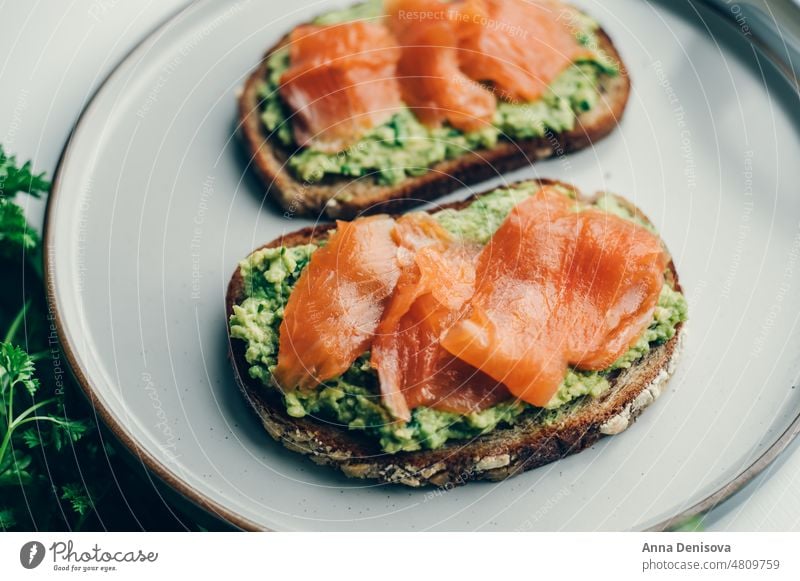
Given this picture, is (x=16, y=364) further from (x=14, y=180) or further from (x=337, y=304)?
(x=337, y=304)

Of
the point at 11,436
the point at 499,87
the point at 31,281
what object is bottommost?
the point at 11,436

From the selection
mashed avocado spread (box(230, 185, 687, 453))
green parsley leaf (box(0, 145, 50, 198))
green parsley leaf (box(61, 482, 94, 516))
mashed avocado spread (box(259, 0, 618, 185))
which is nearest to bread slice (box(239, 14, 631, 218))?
mashed avocado spread (box(259, 0, 618, 185))

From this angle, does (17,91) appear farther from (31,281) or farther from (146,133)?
(31,281)

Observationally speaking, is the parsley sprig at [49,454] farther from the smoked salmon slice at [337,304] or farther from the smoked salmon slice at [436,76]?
the smoked salmon slice at [436,76]

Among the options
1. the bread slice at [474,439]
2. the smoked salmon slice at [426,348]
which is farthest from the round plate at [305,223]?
the smoked salmon slice at [426,348]

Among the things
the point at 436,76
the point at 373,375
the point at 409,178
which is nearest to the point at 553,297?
the point at 373,375
